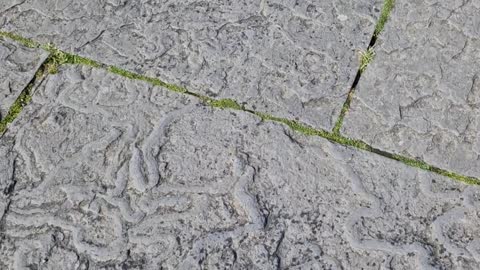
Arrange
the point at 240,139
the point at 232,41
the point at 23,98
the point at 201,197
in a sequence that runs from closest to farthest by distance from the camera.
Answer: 1. the point at 201,197
2. the point at 240,139
3. the point at 23,98
4. the point at 232,41

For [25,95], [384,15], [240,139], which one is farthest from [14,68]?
[384,15]

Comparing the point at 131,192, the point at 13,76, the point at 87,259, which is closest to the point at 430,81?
the point at 131,192

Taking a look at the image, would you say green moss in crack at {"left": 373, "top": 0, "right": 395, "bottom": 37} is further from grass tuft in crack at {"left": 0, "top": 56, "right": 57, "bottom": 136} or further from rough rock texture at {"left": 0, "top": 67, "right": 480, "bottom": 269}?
grass tuft in crack at {"left": 0, "top": 56, "right": 57, "bottom": 136}

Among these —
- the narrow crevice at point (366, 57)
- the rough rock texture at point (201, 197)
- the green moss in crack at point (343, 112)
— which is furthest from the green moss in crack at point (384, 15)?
the rough rock texture at point (201, 197)

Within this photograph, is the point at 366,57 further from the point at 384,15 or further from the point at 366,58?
the point at 384,15

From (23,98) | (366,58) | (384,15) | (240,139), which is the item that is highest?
(384,15)

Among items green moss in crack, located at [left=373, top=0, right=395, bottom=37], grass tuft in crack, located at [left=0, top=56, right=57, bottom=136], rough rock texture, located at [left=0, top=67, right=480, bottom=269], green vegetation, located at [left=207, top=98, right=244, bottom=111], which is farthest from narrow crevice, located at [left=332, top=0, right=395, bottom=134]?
grass tuft in crack, located at [left=0, top=56, right=57, bottom=136]

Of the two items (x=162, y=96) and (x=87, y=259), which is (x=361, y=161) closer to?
(x=162, y=96)
